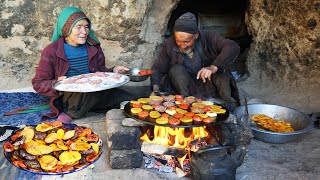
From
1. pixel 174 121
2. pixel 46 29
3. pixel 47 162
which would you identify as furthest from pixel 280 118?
pixel 46 29

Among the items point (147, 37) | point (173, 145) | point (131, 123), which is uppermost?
point (147, 37)

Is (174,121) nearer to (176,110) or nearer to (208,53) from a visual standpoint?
(176,110)

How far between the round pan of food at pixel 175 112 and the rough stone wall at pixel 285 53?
200cm

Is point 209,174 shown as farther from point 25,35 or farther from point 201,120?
point 25,35

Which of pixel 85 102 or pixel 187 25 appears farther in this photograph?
pixel 85 102

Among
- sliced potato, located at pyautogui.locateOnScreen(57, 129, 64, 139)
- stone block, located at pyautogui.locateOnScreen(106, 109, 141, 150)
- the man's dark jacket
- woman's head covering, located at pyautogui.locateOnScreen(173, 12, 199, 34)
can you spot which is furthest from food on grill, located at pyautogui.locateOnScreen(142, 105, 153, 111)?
woman's head covering, located at pyautogui.locateOnScreen(173, 12, 199, 34)

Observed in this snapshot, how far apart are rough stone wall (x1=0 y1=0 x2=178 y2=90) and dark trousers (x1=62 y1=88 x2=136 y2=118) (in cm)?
84

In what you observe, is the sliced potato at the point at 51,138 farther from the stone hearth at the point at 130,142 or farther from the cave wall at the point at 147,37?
the cave wall at the point at 147,37

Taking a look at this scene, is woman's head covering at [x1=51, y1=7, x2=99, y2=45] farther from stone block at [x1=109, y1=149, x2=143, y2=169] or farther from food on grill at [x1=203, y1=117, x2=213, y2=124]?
food on grill at [x1=203, y1=117, x2=213, y2=124]

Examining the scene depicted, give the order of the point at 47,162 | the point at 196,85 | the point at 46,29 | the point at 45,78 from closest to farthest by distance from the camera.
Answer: the point at 47,162
the point at 45,78
the point at 196,85
the point at 46,29

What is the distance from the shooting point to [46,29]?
450 centimetres

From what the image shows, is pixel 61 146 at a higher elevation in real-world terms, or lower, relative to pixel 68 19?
lower

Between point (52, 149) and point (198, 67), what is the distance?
2075mm

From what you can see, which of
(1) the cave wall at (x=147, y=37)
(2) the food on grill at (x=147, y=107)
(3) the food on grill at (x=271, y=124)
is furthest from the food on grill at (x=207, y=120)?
(1) the cave wall at (x=147, y=37)
